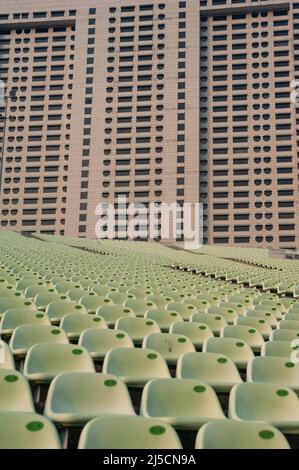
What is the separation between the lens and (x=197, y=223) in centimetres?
6669

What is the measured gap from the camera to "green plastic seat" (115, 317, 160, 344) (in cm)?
606

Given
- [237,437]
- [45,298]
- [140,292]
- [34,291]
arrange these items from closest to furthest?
[237,437] → [45,298] → [34,291] → [140,292]

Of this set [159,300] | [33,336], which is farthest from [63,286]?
[33,336]

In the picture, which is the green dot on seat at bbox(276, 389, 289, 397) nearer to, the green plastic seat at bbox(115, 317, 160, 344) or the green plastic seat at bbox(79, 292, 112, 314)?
the green plastic seat at bbox(115, 317, 160, 344)

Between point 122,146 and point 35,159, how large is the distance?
14.4 m

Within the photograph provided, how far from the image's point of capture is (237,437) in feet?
9.46

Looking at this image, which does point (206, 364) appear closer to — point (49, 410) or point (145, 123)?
point (49, 410)

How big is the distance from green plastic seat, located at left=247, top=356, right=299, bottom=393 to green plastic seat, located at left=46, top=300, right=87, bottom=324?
2.82 m

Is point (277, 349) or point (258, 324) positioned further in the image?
point (258, 324)

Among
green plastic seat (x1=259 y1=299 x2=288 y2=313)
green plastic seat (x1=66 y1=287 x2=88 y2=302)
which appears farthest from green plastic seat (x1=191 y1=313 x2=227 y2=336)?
green plastic seat (x1=66 y1=287 x2=88 y2=302)

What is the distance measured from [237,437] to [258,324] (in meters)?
4.15

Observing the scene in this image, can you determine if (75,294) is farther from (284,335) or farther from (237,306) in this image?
(284,335)

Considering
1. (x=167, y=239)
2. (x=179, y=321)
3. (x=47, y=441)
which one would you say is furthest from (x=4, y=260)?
(x=167, y=239)

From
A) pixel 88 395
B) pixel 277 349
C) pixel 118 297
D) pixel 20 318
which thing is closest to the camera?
pixel 88 395
